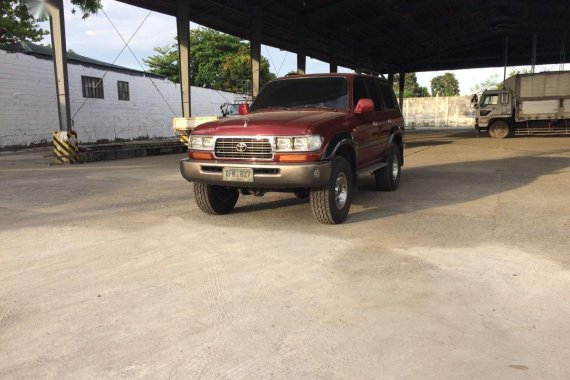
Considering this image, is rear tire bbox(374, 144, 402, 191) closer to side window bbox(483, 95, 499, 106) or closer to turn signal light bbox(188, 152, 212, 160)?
turn signal light bbox(188, 152, 212, 160)

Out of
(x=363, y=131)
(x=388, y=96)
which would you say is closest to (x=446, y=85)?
(x=388, y=96)

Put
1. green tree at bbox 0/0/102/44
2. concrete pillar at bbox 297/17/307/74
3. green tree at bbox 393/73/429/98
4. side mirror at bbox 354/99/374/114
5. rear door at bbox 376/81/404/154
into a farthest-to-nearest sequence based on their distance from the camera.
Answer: green tree at bbox 393/73/429/98 < green tree at bbox 0/0/102/44 < concrete pillar at bbox 297/17/307/74 < rear door at bbox 376/81/404/154 < side mirror at bbox 354/99/374/114

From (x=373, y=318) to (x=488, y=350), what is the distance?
2.51 ft

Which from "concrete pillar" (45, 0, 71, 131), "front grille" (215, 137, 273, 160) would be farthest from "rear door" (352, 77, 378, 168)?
"concrete pillar" (45, 0, 71, 131)

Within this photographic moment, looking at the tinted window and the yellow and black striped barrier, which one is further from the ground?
the tinted window

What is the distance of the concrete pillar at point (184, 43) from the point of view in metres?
18.2

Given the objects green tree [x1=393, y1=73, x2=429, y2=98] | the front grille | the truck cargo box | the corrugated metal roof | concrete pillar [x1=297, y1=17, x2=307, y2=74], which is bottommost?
the front grille

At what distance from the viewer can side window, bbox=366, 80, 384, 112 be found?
7698 mm

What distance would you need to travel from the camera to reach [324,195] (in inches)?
220

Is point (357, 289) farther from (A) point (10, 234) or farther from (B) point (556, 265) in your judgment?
(A) point (10, 234)

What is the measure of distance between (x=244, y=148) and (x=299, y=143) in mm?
700

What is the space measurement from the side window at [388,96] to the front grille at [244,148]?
3.73m

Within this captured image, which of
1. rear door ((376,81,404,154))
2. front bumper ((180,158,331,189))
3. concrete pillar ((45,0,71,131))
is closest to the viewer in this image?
front bumper ((180,158,331,189))

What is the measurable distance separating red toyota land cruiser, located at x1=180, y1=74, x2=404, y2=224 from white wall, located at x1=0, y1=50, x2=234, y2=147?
17.8 m
